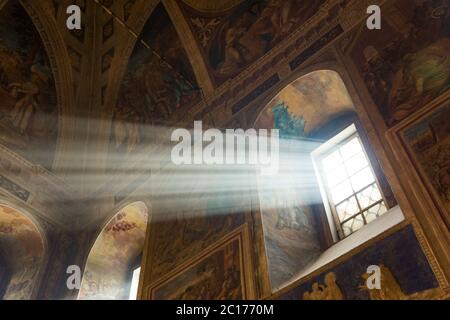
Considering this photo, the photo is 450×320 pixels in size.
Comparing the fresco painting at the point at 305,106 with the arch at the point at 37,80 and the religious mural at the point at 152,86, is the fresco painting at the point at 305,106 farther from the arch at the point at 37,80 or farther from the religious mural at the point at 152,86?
the arch at the point at 37,80

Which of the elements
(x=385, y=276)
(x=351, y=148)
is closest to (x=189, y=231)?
(x=351, y=148)

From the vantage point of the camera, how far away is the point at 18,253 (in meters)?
10.3

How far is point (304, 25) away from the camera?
26.5ft

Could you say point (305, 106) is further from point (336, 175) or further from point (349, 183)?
point (349, 183)

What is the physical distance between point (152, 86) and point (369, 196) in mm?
5950

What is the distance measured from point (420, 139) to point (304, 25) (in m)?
3.65

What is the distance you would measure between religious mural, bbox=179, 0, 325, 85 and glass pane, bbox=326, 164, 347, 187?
8.62ft

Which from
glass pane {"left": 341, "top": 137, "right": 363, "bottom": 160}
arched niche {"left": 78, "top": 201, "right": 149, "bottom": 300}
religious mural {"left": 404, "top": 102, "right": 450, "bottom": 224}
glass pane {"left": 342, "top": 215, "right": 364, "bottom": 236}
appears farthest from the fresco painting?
arched niche {"left": 78, "top": 201, "right": 149, "bottom": 300}

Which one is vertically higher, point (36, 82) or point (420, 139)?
point (36, 82)

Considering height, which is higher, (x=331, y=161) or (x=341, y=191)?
(x=331, y=161)

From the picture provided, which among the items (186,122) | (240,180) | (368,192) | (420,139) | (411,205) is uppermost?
(186,122)
